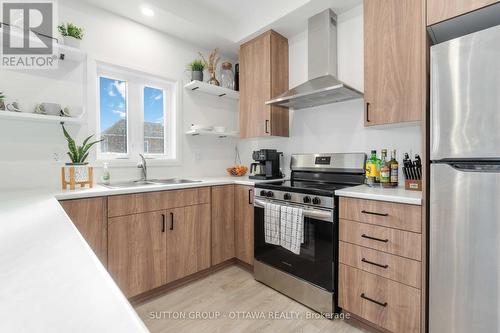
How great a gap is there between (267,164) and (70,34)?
2.09 m

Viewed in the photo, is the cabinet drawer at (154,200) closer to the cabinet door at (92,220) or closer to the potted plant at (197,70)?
the cabinet door at (92,220)

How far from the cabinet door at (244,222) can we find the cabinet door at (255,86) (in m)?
0.72

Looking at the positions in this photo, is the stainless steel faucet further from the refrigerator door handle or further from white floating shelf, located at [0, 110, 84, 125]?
the refrigerator door handle

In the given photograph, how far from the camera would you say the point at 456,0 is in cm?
130

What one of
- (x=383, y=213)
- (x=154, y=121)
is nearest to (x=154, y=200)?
(x=154, y=121)

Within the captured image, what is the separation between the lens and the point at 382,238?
1561mm

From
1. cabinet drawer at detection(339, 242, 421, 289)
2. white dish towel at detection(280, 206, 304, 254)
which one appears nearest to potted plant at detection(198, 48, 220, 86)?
white dish towel at detection(280, 206, 304, 254)

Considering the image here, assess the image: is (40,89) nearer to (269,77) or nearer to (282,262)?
(269,77)

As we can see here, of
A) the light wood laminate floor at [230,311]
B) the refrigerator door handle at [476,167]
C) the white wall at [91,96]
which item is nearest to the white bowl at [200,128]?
the white wall at [91,96]

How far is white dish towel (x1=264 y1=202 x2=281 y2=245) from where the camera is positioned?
208 cm

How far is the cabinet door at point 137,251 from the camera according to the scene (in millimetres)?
1835

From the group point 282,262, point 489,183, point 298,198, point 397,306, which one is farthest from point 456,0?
point 282,262

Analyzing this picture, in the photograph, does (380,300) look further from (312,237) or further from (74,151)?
(74,151)

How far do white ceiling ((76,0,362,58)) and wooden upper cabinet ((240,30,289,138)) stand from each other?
0.14 m
